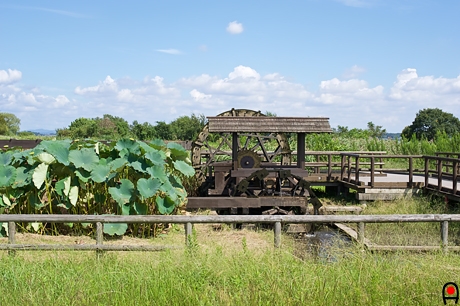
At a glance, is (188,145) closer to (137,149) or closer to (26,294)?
(137,149)

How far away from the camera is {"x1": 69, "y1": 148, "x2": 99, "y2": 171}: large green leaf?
28.5ft

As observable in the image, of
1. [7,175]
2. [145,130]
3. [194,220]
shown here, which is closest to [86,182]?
[7,175]

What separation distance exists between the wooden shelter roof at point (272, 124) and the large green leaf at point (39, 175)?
16.5ft

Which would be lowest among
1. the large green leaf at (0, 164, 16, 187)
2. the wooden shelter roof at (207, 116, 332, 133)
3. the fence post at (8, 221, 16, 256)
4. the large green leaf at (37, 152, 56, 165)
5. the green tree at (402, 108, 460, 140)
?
the fence post at (8, 221, 16, 256)

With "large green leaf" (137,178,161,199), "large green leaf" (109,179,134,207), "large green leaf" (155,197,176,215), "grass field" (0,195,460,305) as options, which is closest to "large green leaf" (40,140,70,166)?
"large green leaf" (109,179,134,207)

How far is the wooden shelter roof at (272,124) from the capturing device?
13039 mm

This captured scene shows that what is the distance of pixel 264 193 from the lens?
13109mm

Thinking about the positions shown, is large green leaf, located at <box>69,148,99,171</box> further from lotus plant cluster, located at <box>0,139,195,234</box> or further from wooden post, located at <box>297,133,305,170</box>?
wooden post, located at <box>297,133,305,170</box>

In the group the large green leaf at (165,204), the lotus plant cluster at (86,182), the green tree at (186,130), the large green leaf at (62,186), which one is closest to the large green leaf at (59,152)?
the lotus plant cluster at (86,182)

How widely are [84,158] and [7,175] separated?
Result: 1.28 m

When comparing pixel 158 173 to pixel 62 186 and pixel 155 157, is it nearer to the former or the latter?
pixel 155 157

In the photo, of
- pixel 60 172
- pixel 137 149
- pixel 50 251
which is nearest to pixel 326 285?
pixel 50 251

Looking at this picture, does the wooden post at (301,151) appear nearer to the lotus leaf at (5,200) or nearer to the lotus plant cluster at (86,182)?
the lotus plant cluster at (86,182)

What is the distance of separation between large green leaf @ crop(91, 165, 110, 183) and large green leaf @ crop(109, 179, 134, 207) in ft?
0.76
